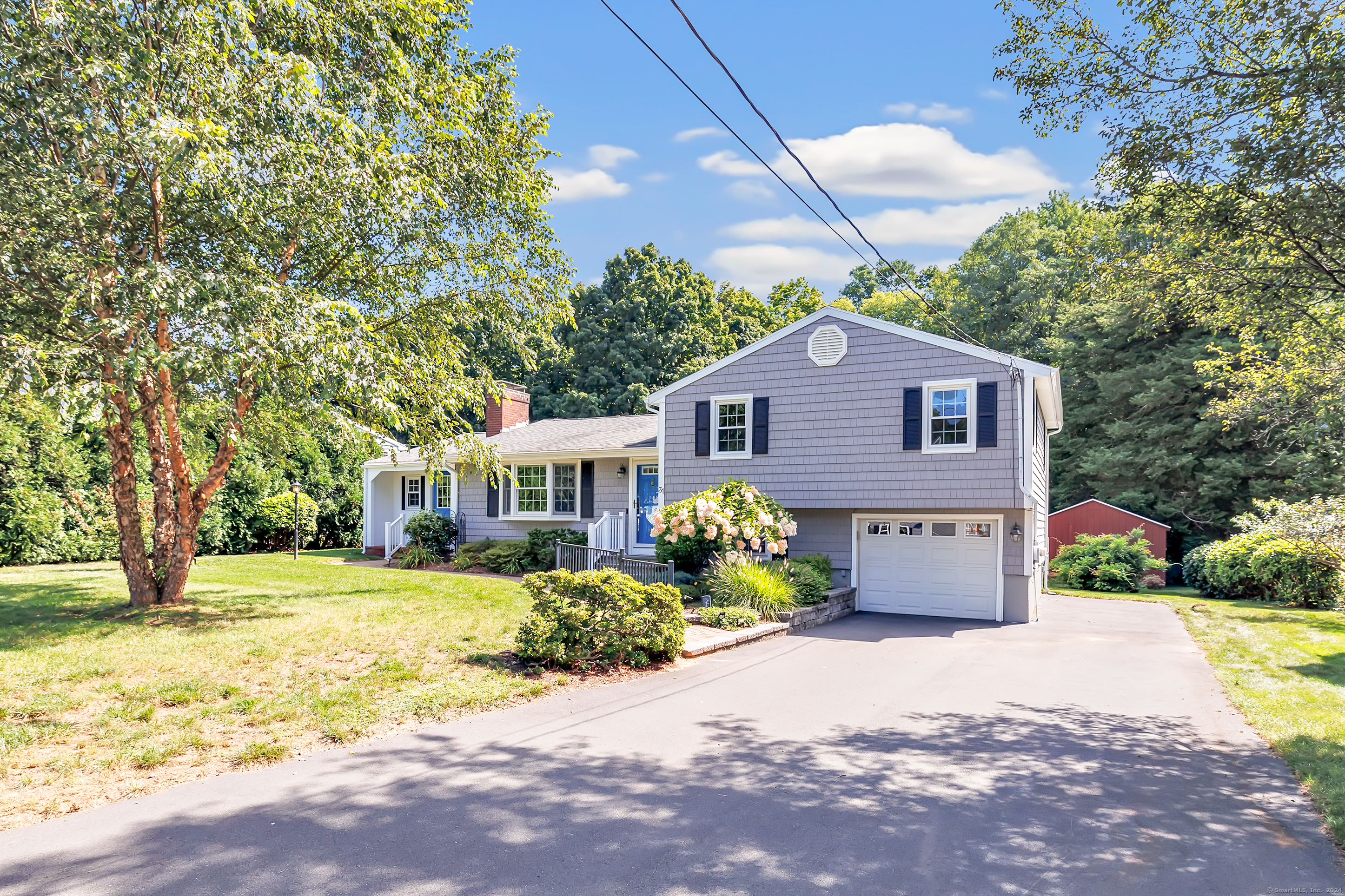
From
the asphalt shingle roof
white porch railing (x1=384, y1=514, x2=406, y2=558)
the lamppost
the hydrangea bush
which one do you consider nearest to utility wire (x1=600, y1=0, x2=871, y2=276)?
the hydrangea bush

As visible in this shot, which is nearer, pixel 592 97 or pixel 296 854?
pixel 296 854

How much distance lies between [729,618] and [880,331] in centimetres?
656

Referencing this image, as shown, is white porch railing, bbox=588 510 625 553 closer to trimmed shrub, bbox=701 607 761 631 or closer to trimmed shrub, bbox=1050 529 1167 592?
trimmed shrub, bbox=701 607 761 631

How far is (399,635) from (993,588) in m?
10.5

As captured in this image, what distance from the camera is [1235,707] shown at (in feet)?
26.1

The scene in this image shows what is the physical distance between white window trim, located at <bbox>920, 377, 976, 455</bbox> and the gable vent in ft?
5.56

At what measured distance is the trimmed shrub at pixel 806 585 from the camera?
540 inches

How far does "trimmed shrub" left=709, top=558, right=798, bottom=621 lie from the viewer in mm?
12812

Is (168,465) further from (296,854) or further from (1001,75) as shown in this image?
(1001,75)

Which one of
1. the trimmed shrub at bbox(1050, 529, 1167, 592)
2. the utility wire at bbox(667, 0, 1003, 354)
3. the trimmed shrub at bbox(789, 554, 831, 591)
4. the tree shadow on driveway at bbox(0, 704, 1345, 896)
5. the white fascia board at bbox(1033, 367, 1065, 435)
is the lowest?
the trimmed shrub at bbox(1050, 529, 1167, 592)

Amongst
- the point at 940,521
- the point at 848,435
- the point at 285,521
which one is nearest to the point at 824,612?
the point at 940,521

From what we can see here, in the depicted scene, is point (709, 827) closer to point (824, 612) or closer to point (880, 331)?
point (824, 612)

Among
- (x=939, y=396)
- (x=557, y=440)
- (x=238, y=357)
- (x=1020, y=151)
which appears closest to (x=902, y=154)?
(x=1020, y=151)

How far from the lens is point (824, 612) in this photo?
45.5ft
